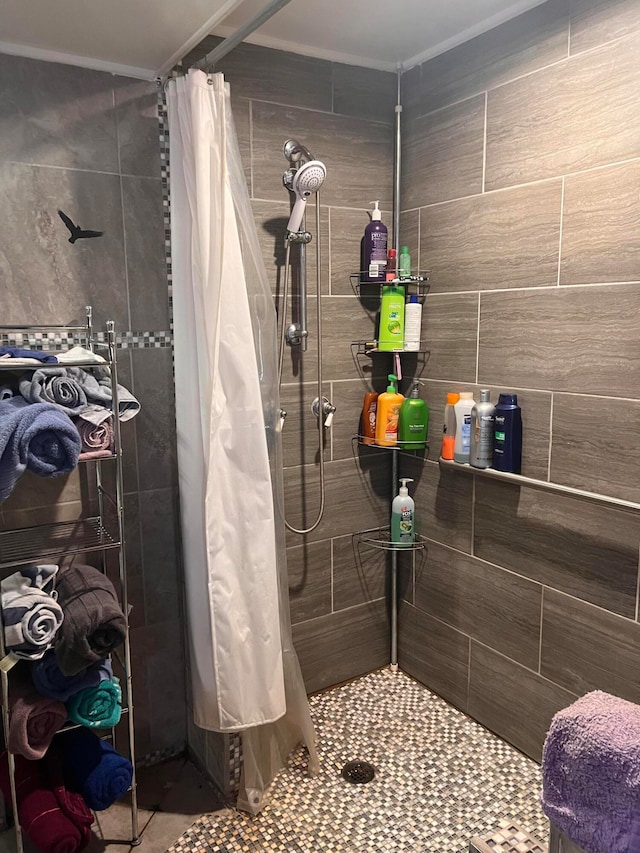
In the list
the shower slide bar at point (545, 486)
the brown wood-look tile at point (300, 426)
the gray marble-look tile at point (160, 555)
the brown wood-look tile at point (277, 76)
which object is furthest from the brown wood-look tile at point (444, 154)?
the gray marble-look tile at point (160, 555)

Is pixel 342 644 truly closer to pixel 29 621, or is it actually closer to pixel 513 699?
pixel 513 699

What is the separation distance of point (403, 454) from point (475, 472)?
1.58 ft

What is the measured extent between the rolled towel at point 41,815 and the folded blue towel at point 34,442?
83 centimetres

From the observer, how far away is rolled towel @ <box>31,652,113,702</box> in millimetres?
1734

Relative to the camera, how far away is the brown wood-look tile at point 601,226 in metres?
1.82

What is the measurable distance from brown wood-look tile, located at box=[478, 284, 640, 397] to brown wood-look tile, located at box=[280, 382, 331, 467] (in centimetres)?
Result: 63

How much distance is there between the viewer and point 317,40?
2.27 metres

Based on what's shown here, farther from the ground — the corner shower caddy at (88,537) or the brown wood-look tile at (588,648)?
the corner shower caddy at (88,537)

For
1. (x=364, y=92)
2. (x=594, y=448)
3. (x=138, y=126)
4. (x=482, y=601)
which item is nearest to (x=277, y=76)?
(x=364, y=92)

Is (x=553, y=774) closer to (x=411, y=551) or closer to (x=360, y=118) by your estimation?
(x=411, y=551)

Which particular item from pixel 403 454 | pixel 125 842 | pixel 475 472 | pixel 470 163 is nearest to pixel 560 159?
pixel 470 163

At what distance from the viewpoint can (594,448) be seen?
1975 mm

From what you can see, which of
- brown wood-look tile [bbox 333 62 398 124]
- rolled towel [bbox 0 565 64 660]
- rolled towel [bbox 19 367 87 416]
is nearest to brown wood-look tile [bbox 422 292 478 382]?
brown wood-look tile [bbox 333 62 398 124]

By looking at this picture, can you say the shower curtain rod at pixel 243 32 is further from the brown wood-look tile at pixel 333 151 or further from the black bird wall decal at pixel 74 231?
the black bird wall decal at pixel 74 231
